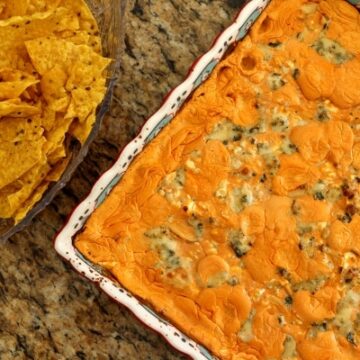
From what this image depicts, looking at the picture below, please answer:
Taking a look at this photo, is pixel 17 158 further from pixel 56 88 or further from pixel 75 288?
pixel 75 288

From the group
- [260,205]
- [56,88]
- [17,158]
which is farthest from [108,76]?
[260,205]

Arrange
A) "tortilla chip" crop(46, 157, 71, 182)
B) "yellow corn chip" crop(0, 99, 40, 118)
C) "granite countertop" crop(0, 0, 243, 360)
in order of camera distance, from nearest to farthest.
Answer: "yellow corn chip" crop(0, 99, 40, 118) < "tortilla chip" crop(46, 157, 71, 182) < "granite countertop" crop(0, 0, 243, 360)

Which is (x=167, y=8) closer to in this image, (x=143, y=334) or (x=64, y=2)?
(x=64, y=2)

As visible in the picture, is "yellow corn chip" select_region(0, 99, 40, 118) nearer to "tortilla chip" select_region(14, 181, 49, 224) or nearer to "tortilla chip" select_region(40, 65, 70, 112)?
"tortilla chip" select_region(40, 65, 70, 112)

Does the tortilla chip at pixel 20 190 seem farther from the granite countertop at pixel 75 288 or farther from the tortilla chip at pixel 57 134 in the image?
the granite countertop at pixel 75 288

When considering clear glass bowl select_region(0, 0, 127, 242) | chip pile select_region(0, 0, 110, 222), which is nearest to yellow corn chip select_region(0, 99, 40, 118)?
chip pile select_region(0, 0, 110, 222)

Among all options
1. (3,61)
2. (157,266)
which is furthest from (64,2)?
(157,266)
